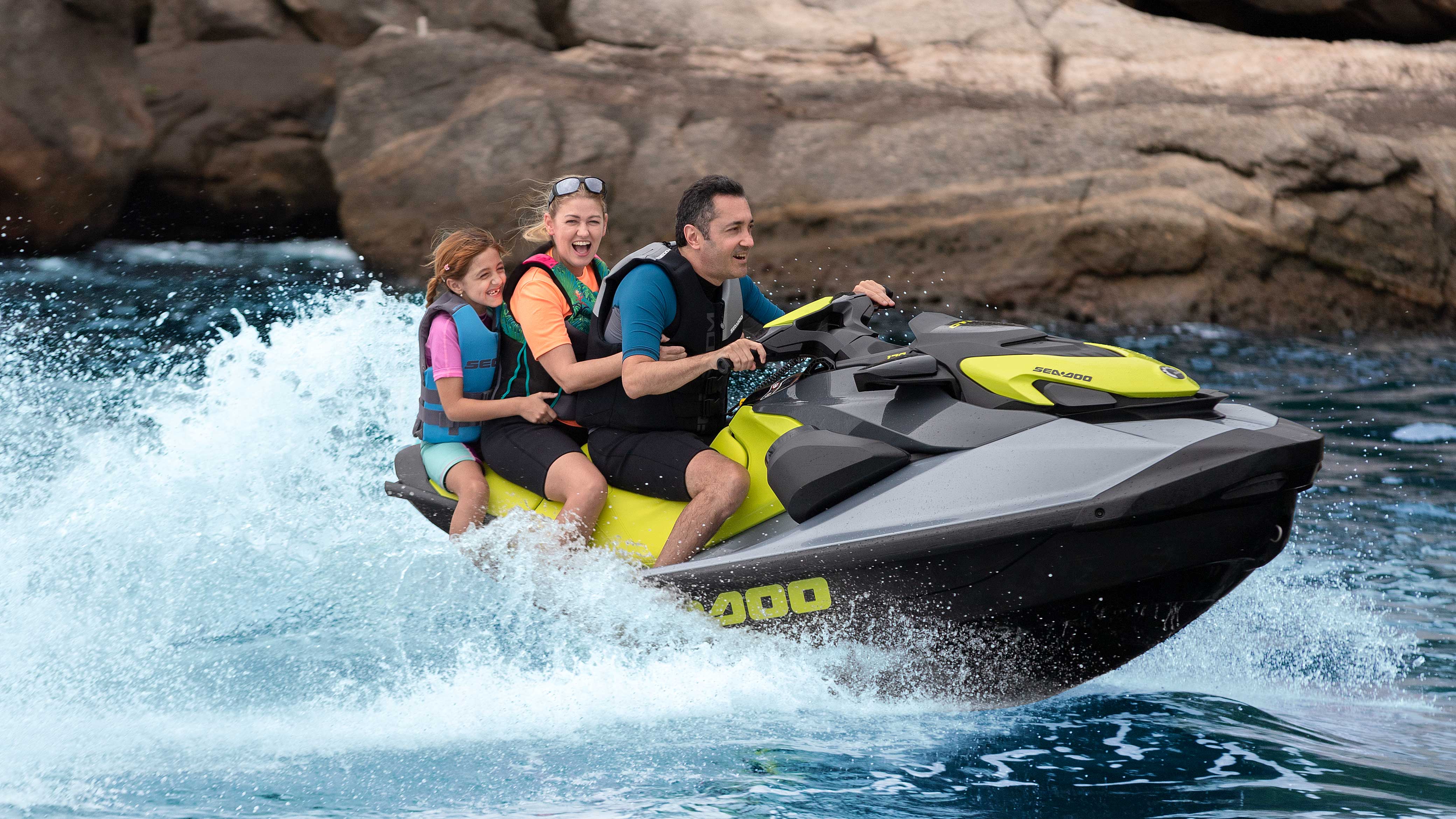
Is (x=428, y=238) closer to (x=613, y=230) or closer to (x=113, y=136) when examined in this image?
(x=613, y=230)

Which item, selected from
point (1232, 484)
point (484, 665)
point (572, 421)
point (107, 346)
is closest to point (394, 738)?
point (484, 665)

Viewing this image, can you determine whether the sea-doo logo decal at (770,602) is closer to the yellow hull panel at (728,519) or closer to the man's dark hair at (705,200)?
the yellow hull panel at (728,519)

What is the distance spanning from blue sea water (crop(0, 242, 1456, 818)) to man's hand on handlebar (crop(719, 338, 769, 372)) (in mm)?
676

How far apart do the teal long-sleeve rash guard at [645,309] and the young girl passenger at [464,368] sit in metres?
0.49

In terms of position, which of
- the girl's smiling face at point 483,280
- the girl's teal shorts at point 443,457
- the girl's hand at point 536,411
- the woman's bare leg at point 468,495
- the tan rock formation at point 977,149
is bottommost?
the woman's bare leg at point 468,495

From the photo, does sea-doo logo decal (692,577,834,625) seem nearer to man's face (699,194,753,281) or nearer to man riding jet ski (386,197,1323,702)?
man riding jet ski (386,197,1323,702)

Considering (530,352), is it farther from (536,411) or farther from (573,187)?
(573,187)

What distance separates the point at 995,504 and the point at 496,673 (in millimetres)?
1477

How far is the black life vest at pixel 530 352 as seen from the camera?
3.44m

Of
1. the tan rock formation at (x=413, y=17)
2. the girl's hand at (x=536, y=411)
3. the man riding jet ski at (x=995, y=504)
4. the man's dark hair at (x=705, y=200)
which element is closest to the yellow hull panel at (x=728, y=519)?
the man riding jet ski at (x=995, y=504)

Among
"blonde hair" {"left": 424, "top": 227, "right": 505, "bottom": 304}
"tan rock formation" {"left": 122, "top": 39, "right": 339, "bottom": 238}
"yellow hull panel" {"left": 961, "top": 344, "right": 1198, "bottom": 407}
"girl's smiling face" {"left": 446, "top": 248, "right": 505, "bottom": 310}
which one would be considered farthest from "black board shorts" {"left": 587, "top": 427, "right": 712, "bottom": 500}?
"tan rock formation" {"left": 122, "top": 39, "right": 339, "bottom": 238}

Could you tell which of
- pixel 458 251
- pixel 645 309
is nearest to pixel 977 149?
pixel 458 251

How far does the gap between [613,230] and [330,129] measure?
3.49 m

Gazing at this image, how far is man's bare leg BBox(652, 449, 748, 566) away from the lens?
3057mm
